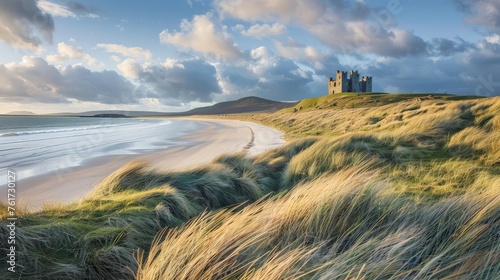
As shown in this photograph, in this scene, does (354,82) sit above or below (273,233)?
above

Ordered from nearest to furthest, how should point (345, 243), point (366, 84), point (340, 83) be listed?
point (345, 243), point (340, 83), point (366, 84)

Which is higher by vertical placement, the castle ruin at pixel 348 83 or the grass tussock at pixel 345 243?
the castle ruin at pixel 348 83

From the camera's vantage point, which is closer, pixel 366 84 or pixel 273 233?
pixel 273 233

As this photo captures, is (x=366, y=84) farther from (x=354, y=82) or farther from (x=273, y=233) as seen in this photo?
(x=273, y=233)

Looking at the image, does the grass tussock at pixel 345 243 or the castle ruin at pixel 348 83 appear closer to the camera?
the grass tussock at pixel 345 243

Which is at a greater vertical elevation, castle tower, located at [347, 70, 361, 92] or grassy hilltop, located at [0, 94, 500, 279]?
castle tower, located at [347, 70, 361, 92]

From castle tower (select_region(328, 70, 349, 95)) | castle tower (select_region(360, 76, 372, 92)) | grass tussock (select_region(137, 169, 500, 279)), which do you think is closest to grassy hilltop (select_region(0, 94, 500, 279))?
grass tussock (select_region(137, 169, 500, 279))

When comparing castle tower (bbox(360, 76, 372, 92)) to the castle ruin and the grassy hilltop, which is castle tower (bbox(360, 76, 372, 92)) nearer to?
the castle ruin

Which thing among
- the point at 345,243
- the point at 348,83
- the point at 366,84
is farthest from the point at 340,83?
the point at 345,243

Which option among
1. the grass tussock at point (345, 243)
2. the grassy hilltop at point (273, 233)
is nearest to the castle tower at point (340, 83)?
the grassy hilltop at point (273, 233)

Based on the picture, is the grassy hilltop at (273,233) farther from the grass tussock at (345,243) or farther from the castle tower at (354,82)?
the castle tower at (354,82)

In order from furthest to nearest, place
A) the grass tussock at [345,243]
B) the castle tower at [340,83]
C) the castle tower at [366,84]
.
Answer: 1. the castle tower at [366,84]
2. the castle tower at [340,83]
3. the grass tussock at [345,243]

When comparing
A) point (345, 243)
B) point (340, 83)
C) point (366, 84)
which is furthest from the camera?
point (366, 84)

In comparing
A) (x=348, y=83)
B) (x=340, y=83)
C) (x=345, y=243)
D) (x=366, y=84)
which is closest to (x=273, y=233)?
(x=345, y=243)
